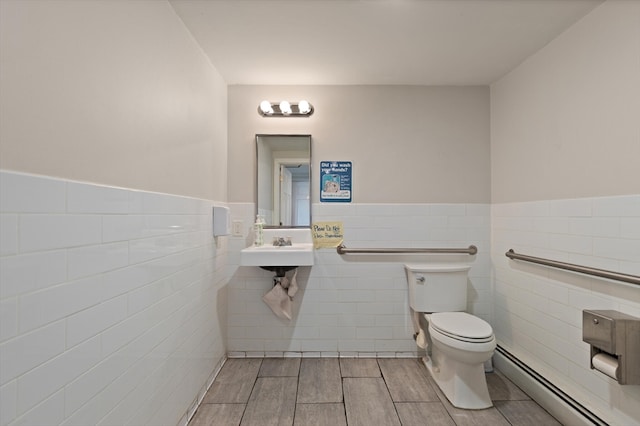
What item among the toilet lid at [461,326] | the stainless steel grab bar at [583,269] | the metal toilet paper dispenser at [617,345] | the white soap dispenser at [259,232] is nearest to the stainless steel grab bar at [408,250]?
the stainless steel grab bar at [583,269]

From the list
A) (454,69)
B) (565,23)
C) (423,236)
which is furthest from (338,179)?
(565,23)

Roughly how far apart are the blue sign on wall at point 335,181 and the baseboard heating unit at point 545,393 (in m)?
1.69

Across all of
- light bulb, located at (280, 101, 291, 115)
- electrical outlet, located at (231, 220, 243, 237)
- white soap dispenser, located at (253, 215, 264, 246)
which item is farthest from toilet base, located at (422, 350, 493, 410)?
light bulb, located at (280, 101, 291, 115)

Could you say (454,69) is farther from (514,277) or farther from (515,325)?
(515,325)

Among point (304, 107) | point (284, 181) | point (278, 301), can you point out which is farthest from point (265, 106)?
point (278, 301)

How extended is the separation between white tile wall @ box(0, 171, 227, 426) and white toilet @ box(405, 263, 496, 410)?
5.25 ft

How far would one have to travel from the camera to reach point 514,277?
2.32 meters

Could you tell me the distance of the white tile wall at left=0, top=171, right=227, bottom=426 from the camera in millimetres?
759

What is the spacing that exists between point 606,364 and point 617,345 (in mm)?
115

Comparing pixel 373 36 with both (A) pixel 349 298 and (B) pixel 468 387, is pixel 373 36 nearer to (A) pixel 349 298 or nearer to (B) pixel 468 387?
(A) pixel 349 298

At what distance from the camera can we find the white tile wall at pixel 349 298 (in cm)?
259

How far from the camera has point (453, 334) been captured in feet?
6.31

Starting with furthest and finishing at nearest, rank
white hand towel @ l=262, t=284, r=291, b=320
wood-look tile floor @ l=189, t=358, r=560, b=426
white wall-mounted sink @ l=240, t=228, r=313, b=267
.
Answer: white hand towel @ l=262, t=284, r=291, b=320 < white wall-mounted sink @ l=240, t=228, r=313, b=267 < wood-look tile floor @ l=189, t=358, r=560, b=426

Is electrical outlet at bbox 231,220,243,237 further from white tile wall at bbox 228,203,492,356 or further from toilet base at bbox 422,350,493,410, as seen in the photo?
toilet base at bbox 422,350,493,410
